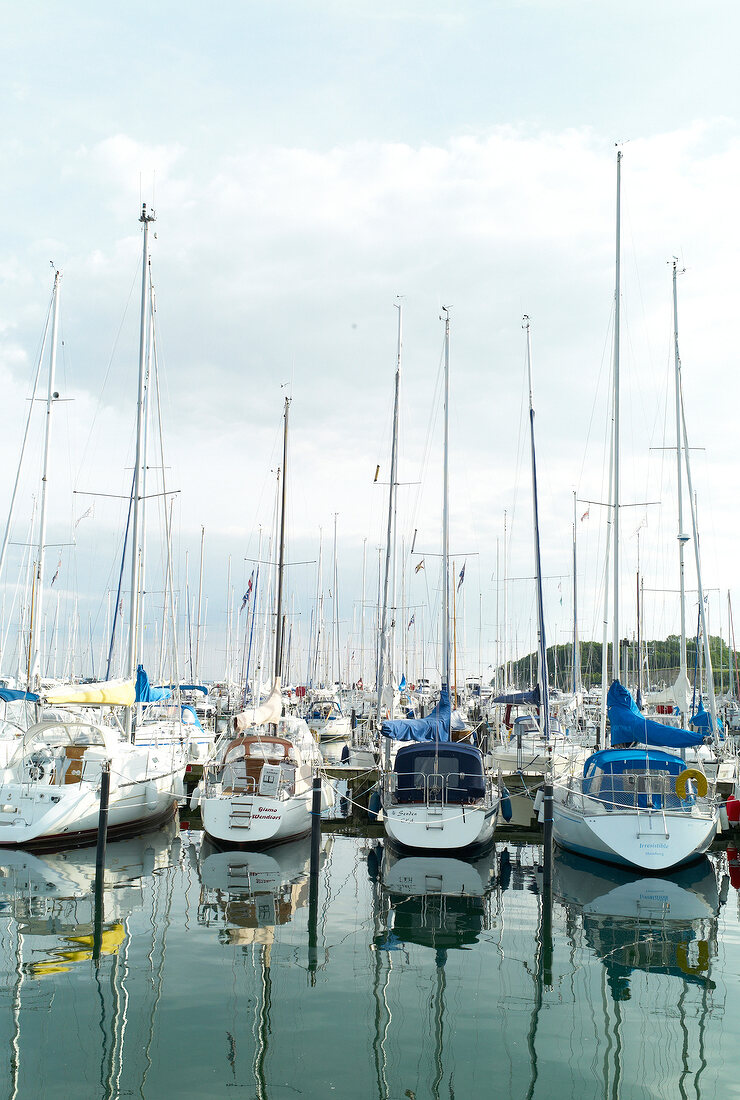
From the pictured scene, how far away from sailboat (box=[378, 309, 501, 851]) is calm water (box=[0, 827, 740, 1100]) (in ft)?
3.34

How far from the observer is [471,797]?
20516mm

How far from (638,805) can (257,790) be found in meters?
9.46

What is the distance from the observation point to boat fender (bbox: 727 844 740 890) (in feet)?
60.5

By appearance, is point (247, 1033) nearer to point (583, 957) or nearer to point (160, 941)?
point (160, 941)

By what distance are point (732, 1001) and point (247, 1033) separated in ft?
21.6

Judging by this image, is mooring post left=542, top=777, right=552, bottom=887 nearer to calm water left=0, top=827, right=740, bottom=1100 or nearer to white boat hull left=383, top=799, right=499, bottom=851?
calm water left=0, top=827, right=740, bottom=1100

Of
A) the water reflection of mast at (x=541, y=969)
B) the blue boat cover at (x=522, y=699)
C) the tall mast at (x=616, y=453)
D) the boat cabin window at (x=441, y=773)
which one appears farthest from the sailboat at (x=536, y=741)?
the water reflection of mast at (x=541, y=969)

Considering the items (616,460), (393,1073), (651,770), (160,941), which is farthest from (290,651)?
(393,1073)

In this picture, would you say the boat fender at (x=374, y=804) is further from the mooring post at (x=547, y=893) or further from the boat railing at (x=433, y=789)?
the mooring post at (x=547, y=893)

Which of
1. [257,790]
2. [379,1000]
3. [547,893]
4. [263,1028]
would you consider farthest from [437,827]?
[263,1028]

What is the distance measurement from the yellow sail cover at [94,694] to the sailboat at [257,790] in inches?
123

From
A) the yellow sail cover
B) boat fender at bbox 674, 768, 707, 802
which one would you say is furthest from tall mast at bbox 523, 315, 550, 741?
the yellow sail cover

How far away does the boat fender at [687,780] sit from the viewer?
18.5 meters

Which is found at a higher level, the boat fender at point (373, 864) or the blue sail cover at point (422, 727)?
the blue sail cover at point (422, 727)
